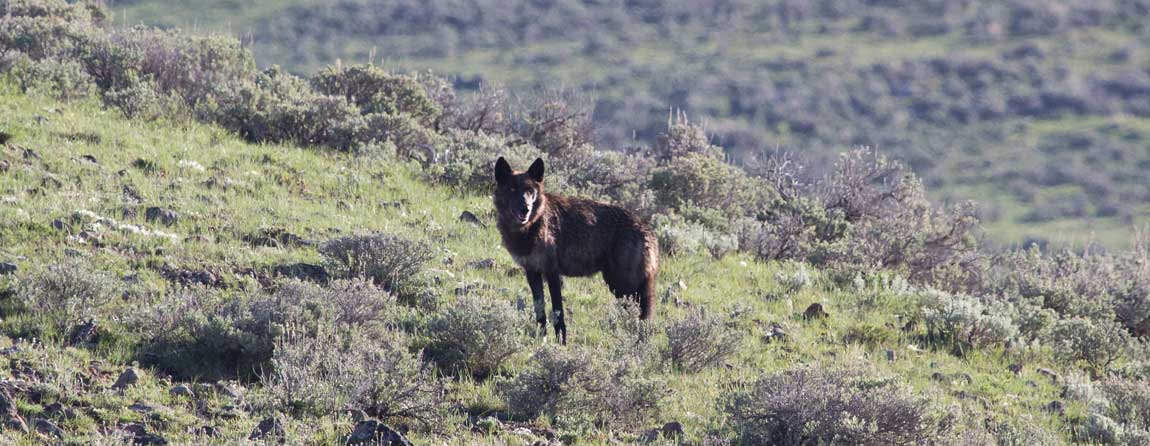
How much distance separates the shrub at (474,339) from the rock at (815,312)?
4.11 meters

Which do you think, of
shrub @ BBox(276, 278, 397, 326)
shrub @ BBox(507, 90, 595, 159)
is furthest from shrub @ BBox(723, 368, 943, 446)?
shrub @ BBox(507, 90, 595, 159)

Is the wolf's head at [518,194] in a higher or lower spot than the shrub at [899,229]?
higher

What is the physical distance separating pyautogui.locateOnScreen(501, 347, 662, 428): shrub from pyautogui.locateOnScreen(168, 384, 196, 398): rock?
2.28 meters

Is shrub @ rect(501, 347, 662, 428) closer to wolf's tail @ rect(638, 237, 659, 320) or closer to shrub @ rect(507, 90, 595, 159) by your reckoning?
wolf's tail @ rect(638, 237, 659, 320)

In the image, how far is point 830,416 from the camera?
8633 mm

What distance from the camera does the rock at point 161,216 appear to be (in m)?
12.3

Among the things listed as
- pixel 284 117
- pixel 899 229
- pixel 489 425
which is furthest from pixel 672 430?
pixel 284 117

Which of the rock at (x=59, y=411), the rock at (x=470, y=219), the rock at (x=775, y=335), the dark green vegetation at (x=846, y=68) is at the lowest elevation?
the dark green vegetation at (x=846, y=68)

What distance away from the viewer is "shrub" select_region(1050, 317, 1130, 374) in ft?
43.3

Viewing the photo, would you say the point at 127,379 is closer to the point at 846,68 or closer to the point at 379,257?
the point at 379,257

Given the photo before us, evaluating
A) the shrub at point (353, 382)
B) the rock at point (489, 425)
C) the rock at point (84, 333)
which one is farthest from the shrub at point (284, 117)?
the rock at point (489, 425)

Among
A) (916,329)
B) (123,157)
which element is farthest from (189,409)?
(916,329)

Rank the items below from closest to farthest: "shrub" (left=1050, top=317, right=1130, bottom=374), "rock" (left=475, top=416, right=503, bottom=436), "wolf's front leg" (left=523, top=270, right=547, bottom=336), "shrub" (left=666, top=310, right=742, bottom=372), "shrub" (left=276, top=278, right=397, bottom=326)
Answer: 1. "rock" (left=475, top=416, right=503, bottom=436)
2. "shrub" (left=276, top=278, right=397, bottom=326)
3. "shrub" (left=666, top=310, right=742, bottom=372)
4. "wolf's front leg" (left=523, top=270, right=547, bottom=336)
5. "shrub" (left=1050, top=317, right=1130, bottom=374)

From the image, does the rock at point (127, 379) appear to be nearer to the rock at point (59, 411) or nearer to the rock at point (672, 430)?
the rock at point (59, 411)
